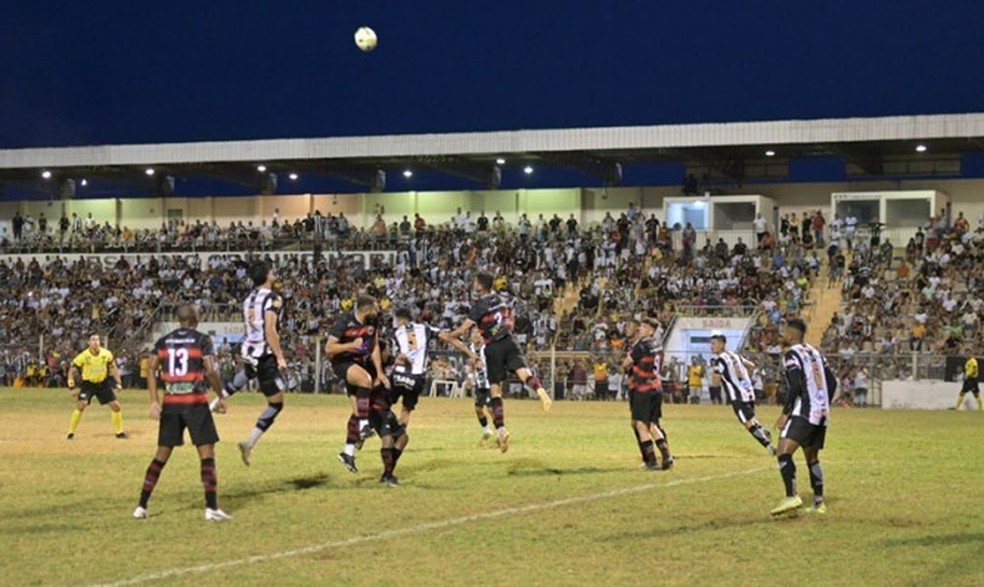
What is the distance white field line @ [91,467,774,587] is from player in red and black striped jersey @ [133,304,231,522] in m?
1.89

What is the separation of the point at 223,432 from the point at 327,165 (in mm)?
38969

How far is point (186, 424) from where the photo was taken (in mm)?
13594

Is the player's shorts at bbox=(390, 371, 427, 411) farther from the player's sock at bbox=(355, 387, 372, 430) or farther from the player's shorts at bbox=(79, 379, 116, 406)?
the player's shorts at bbox=(79, 379, 116, 406)

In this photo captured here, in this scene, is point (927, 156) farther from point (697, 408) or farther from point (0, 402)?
point (0, 402)

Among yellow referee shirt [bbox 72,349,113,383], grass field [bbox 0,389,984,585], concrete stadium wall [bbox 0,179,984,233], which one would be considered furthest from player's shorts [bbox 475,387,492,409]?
concrete stadium wall [bbox 0,179,984,233]

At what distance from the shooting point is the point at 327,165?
64312 millimetres

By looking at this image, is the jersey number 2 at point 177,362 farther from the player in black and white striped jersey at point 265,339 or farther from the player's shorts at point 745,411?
the player's shorts at point 745,411

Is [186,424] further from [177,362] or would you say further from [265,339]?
[265,339]

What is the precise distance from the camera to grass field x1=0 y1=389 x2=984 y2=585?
35.8 ft

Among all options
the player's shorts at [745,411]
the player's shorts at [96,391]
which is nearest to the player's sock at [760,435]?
the player's shorts at [745,411]

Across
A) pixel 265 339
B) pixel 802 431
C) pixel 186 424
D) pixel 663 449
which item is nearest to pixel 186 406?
pixel 186 424

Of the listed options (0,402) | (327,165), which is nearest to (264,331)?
(0,402)

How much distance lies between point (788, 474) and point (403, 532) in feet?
13.0

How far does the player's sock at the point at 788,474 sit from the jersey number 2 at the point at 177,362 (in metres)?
5.98
